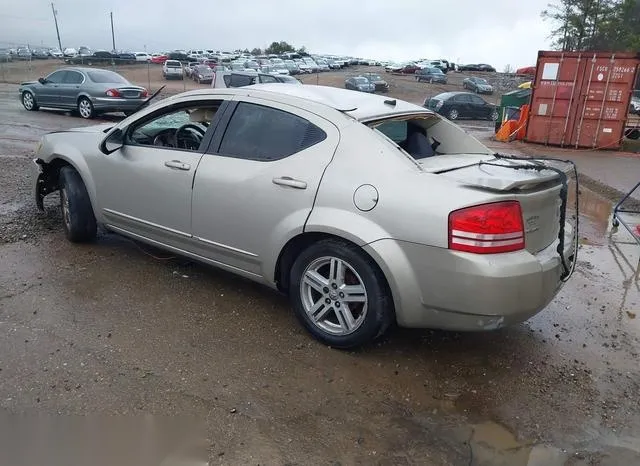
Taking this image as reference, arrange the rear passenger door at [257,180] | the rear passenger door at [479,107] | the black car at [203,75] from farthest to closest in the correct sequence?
the black car at [203,75]
the rear passenger door at [479,107]
the rear passenger door at [257,180]

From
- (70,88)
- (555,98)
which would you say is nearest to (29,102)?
(70,88)

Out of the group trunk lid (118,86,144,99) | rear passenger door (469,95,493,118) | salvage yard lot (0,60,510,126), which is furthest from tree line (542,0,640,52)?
trunk lid (118,86,144,99)

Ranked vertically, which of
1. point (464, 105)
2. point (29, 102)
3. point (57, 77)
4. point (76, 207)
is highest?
point (57, 77)

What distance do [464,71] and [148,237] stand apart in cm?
7310

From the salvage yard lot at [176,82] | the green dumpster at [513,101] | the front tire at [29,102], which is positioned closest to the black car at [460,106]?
the green dumpster at [513,101]

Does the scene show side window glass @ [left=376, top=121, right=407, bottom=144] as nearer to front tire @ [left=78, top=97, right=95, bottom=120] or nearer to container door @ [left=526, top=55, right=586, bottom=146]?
container door @ [left=526, top=55, right=586, bottom=146]

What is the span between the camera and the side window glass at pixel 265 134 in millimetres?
3596

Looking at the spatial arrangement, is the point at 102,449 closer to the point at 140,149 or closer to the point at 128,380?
the point at 128,380

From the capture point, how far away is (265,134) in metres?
3.75

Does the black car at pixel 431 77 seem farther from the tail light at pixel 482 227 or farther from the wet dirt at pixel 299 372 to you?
the tail light at pixel 482 227

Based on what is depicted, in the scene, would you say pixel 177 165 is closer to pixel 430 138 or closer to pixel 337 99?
pixel 337 99

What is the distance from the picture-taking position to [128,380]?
3.07 metres

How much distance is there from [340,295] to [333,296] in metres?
0.06

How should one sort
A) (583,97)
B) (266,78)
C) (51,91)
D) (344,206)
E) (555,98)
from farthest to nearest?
(266,78), (51,91), (555,98), (583,97), (344,206)
